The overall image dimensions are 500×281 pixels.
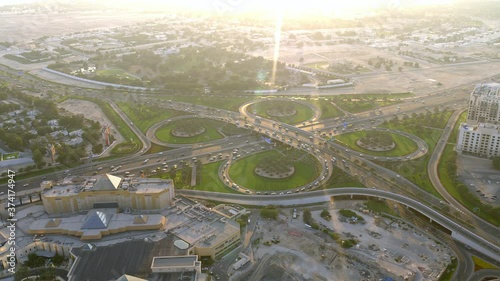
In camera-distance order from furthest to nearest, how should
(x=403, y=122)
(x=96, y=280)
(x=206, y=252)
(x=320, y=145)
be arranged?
(x=403, y=122), (x=320, y=145), (x=206, y=252), (x=96, y=280)

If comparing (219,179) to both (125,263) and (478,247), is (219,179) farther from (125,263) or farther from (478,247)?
(478,247)

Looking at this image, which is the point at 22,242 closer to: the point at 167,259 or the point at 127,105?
the point at 167,259

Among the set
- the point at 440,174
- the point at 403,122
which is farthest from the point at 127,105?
the point at 440,174

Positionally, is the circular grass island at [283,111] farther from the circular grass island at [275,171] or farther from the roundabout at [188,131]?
the circular grass island at [275,171]

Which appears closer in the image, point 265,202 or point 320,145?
point 265,202

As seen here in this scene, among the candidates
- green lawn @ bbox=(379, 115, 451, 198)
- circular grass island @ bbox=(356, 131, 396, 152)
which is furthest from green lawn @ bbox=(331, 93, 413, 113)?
circular grass island @ bbox=(356, 131, 396, 152)

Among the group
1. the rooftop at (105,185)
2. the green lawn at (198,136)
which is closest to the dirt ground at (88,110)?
the green lawn at (198,136)

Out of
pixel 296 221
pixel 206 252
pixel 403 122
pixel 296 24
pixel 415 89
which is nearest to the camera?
pixel 206 252
